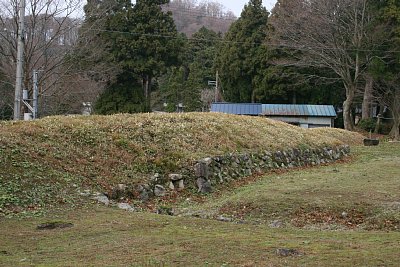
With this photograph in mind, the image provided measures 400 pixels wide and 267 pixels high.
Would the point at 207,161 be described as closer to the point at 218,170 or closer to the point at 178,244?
the point at 218,170

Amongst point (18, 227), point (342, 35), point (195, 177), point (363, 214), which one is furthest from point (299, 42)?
point (18, 227)

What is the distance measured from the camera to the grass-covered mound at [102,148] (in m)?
8.88

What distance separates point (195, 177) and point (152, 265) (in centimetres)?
682

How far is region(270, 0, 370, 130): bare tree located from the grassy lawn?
71.7ft

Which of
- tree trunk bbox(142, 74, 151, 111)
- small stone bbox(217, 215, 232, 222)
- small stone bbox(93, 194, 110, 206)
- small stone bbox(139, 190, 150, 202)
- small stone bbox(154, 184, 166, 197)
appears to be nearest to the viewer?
small stone bbox(217, 215, 232, 222)

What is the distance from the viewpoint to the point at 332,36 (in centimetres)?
3111

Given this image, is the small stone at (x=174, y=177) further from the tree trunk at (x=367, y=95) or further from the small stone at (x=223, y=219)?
the tree trunk at (x=367, y=95)

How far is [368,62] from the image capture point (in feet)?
99.0

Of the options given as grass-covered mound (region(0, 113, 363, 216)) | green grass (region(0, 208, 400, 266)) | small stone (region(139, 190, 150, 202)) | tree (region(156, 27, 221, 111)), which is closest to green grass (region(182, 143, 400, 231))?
small stone (region(139, 190, 150, 202))

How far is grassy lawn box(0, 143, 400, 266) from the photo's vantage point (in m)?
4.79

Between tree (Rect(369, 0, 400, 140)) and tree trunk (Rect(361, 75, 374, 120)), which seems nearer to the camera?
tree (Rect(369, 0, 400, 140))

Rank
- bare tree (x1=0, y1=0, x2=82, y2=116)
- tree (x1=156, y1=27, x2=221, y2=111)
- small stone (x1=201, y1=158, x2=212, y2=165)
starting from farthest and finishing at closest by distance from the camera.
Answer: tree (x1=156, y1=27, x2=221, y2=111) < bare tree (x1=0, y1=0, x2=82, y2=116) < small stone (x1=201, y1=158, x2=212, y2=165)

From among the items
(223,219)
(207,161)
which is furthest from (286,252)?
(207,161)

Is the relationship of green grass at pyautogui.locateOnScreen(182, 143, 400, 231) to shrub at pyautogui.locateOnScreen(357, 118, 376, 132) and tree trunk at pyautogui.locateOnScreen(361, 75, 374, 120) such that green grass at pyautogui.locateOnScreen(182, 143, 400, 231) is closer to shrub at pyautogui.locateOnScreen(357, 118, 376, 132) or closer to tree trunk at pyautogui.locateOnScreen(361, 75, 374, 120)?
tree trunk at pyautogui.locateOnScreen(361, 75, 374, 120)
